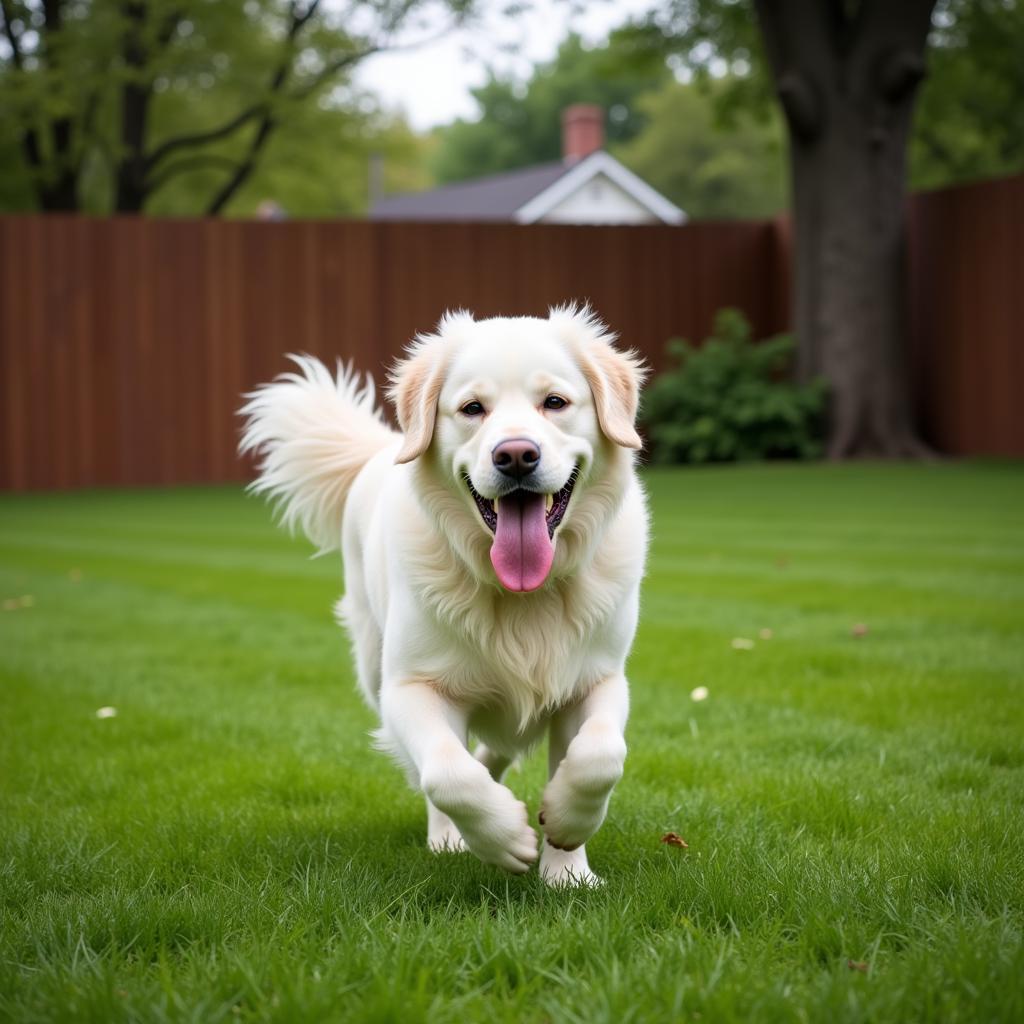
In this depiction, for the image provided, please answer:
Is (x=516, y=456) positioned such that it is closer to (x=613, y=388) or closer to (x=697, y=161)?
(x=613, y=388)

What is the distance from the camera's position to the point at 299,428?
5.15 meters

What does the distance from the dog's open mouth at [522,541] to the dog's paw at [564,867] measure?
27.4 inches

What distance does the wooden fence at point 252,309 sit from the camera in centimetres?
1844

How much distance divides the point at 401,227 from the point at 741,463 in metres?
6.15

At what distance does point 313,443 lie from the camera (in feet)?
16.8

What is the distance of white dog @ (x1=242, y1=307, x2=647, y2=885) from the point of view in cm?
336

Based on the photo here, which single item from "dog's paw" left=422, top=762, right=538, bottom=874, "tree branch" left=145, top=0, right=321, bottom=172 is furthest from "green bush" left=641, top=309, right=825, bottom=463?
"dog's paw" left=422, top=762, right=538, bottom=874

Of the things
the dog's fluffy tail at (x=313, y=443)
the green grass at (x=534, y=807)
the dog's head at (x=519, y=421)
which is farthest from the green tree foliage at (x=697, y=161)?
the dog's head at (x=519, y=421)

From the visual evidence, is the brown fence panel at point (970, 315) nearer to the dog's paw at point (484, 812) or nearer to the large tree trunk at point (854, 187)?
the large tree trunk at point (854, 187)

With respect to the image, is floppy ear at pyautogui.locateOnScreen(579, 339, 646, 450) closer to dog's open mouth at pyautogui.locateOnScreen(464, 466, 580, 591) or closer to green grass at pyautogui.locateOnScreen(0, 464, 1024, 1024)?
dog's open mouth at pyautogui.locateOnScreen(464, 466, 580, 591)

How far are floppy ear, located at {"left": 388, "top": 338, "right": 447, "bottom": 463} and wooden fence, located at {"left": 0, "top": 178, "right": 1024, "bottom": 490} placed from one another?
15380 millimetres

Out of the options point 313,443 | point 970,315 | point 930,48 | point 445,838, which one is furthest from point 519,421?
point 930,48

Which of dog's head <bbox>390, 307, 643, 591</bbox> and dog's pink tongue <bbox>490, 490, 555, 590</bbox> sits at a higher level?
dog's head <bbox>390, 307, 643, 591</bbox>

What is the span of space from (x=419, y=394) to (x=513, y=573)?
64 centimetres
